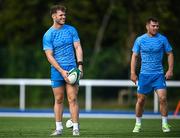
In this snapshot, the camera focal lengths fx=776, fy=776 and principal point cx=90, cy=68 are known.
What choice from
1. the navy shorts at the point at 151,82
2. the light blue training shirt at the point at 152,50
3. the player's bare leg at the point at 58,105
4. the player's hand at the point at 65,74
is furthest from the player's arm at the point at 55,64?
the navy shorts at the point at 151,82

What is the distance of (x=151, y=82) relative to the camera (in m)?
15.5

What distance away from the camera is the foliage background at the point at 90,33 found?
32.5 m

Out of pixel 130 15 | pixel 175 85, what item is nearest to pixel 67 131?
pixel 175 85

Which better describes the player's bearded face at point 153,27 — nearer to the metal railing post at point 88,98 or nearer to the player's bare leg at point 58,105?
the player's bare leg at point 58,105

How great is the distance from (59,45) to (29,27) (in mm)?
25713

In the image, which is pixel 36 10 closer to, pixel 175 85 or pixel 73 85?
pixel 175 85

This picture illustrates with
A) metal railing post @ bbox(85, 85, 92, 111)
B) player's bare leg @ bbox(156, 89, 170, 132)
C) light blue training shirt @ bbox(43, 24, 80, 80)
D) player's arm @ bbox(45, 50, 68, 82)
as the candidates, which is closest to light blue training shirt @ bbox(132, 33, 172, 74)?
player's bare leg @ bbox(156, 89, 170, 132)

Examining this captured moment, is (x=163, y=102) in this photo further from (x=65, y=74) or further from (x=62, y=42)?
(x=62, y=42)

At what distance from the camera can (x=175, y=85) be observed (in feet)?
94.5

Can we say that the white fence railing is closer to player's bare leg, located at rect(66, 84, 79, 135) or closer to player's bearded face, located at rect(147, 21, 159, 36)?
player's bearded face, located at rect(147, 21, 159, 36)

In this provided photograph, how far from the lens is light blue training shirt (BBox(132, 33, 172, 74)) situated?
15344 millimetres

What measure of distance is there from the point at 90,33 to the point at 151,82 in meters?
24.0

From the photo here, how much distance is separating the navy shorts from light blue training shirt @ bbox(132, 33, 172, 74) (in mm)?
84

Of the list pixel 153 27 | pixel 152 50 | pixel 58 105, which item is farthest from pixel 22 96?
pixel 58 105
